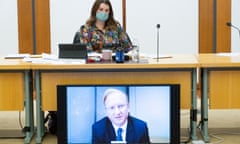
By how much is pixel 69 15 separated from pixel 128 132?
3.21 metres

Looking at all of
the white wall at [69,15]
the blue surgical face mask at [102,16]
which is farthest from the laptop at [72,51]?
the white wall at [69,15]

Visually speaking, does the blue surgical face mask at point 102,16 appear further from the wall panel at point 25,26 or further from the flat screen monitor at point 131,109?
the wall panel at point 25,26

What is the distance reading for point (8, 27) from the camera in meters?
6.44

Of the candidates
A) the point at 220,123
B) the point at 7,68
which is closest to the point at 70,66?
the point at 7,68

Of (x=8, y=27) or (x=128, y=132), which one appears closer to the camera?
(x=128, y=132)

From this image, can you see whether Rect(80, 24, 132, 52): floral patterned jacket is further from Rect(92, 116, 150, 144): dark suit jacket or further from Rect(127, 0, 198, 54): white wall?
Rect(127, 0, 198, 54): white wall

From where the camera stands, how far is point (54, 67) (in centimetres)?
406

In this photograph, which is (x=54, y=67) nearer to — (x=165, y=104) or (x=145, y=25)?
(x=165, y=104)

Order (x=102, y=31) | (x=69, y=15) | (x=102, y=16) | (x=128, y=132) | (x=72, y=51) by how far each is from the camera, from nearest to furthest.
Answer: (x=128, y=132) → (x=72, y=51) → (x=102, y=16) → (x=102, y=31) → (x=69, y=15)

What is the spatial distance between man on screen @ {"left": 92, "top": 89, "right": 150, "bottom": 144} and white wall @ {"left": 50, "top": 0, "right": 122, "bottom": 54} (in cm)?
298

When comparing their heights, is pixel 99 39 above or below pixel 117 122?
above

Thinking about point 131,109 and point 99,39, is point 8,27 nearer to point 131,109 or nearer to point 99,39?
point 99,39

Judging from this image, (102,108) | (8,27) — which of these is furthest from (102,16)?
(8,27)

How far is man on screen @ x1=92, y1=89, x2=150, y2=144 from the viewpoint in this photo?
3.54 m
